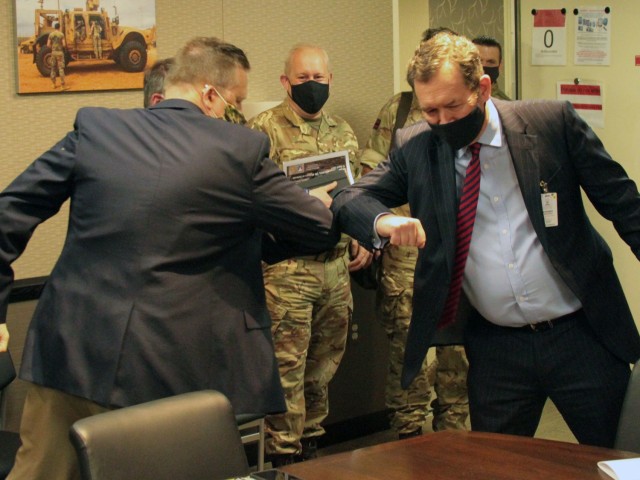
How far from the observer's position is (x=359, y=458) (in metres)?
2.00

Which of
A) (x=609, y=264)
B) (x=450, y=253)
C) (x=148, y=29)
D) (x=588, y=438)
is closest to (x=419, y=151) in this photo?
(x=450, y=253)

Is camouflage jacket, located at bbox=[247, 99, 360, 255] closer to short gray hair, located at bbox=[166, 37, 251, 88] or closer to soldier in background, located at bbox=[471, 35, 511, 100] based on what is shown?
soldier in background, located at bbox=[471, 35, 511, 100]

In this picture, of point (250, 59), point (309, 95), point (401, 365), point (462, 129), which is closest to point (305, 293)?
point (401, 365)

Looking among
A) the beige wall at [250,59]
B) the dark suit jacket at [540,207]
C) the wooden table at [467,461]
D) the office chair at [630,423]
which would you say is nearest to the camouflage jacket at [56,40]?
the beige wall at [250,59]

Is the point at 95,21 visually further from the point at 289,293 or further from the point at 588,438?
the point at 588,438

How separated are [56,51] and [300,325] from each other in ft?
4.94

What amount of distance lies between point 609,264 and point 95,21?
→ 2.28 metres

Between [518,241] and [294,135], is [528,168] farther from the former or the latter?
[294,135]

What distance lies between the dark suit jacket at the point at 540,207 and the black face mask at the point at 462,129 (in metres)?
0.06

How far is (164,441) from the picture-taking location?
1977 millimetres

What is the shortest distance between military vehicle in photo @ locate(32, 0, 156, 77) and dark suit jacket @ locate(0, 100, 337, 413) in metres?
1.25

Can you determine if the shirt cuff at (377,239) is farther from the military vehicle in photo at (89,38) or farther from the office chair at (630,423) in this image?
the military vehicle in photo at (89,38)

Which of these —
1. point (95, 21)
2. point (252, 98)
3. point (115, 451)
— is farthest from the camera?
point (252, 98)

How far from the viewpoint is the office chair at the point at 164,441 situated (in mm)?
1877
